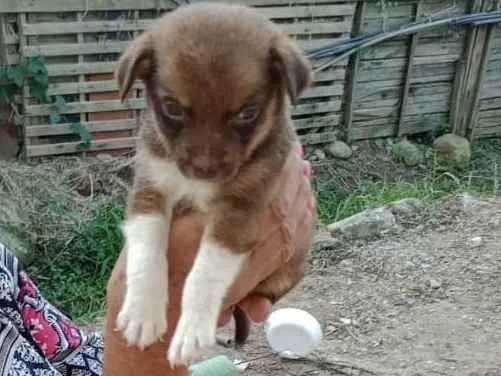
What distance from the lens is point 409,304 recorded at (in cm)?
577

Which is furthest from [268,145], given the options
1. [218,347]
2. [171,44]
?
[218,347]

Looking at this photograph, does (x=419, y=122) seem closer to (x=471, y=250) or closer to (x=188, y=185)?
(x=471, y=250)

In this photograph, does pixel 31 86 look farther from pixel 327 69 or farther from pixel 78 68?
pixel 327 69

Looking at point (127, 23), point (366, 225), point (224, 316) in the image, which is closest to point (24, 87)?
point (127, 23)

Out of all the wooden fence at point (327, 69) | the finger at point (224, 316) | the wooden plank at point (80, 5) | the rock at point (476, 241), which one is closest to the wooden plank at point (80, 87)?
the wooden fence at point (327, 69)

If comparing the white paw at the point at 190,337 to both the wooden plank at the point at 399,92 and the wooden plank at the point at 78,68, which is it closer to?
the wooden plank at the point at 78,68

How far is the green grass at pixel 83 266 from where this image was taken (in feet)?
21.2

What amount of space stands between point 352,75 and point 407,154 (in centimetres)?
95

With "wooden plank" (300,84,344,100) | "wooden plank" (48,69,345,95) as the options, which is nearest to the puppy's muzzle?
"wooden plank" (48,69,345,95)

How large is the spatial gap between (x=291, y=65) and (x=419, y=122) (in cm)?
762

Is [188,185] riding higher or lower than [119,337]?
higher

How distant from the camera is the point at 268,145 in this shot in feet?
9.32

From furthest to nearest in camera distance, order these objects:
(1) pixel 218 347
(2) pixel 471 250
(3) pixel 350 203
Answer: (3) pixel 350 203 < (2) pixel 471 250 < (1) pixel 218 347

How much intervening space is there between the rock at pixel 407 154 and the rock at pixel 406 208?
203 centimetres
